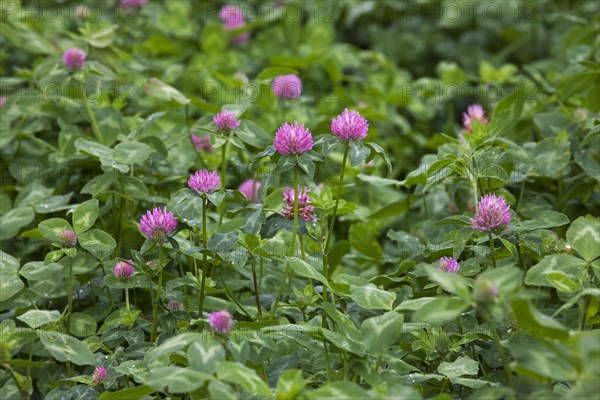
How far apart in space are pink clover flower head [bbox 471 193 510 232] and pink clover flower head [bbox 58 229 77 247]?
70 cm

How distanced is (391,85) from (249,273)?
4.14ft

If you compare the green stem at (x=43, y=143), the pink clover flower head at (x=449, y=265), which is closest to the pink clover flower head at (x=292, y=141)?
the pink clover flower head at (x=449, y=265)

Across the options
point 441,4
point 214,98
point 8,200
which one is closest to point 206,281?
point 8,200

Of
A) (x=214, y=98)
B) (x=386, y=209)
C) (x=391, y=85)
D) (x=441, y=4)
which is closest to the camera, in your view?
(x=386, y=209)

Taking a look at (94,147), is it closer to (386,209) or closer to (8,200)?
(8,200)

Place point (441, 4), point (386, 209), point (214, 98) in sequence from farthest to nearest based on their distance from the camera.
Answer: point (441, 4), point (214, 98), point (386, 209)

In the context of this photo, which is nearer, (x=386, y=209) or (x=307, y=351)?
(x=307, y=351)

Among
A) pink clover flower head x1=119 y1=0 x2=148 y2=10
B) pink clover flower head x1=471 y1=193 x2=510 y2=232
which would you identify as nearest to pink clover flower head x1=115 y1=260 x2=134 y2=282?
pink clover flower head x1=471 y1=193 x2=510 y2=232

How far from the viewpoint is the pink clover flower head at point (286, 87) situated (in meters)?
2.38

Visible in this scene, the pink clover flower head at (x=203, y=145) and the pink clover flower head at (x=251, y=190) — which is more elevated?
the pink clover flower head at (x=203, y=145)

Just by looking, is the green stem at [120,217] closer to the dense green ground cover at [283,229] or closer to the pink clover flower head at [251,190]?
the dense green ground cover at [283,229]

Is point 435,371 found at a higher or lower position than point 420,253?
lower

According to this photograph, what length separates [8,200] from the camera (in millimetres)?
1934

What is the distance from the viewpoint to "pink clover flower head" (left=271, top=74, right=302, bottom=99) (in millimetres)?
2381
